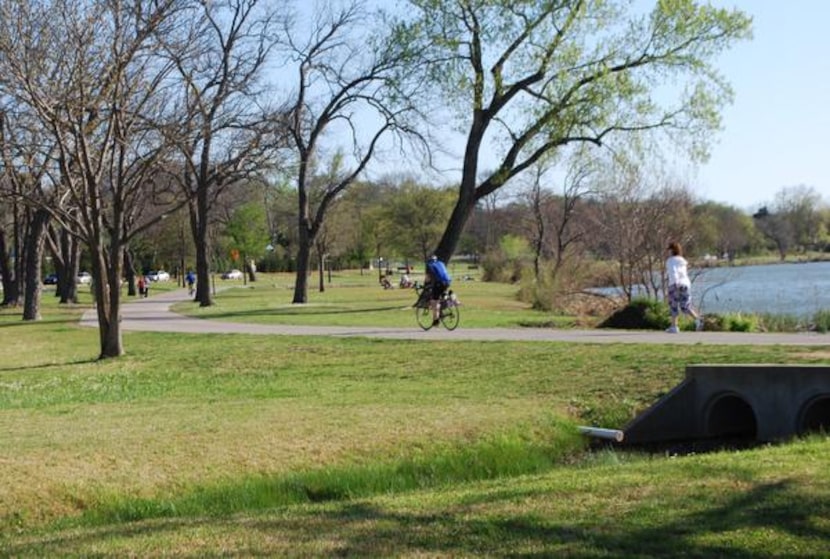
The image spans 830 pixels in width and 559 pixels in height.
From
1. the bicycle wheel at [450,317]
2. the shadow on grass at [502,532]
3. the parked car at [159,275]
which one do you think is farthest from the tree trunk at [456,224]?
the parked car at [159,275]

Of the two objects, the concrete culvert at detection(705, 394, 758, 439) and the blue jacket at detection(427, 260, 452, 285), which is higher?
the blue jacket at detection(427, 260, 452, 285)

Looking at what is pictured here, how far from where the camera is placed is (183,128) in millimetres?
22672

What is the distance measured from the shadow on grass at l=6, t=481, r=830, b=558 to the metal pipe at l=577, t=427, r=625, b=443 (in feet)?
19.3

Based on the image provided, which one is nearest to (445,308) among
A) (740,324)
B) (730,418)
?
(740,324)

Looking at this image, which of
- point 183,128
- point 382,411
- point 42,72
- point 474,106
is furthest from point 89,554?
point 474,106

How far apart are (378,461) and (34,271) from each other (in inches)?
1344

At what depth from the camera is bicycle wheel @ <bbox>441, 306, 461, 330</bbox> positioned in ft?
83.8

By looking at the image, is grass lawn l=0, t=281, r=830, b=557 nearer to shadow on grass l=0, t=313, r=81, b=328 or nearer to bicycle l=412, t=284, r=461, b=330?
bicycle l=412, t=284, r=461, b=330

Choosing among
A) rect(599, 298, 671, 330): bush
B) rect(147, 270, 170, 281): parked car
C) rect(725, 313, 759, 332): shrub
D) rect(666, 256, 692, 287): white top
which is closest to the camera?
rect(666, 256, 692, 287): white top

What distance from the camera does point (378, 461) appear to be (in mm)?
12086

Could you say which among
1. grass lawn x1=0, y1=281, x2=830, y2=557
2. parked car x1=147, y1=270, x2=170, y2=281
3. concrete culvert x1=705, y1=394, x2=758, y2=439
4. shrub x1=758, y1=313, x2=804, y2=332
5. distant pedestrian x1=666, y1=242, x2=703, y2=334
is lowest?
concrete culvert x1=705, y1=394, x2=758, y2=439

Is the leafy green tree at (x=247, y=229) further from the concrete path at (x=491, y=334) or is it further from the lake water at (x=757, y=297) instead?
the concrete path at (x=491, y=334)

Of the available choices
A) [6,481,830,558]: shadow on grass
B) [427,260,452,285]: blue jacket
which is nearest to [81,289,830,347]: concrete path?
[427,260,452,285]: blue jacket

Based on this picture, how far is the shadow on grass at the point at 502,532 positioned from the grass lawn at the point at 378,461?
3 cm
